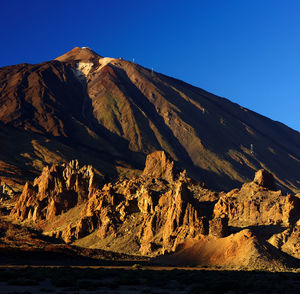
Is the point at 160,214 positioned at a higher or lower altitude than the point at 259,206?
lower

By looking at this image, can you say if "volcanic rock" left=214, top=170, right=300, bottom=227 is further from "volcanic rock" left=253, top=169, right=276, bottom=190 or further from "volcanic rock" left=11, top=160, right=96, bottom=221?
"volcanic rock" left=11, top=160, right=96, bottom=221

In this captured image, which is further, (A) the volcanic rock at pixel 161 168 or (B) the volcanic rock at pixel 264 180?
(A) the volcanic rock at pixel 161 168

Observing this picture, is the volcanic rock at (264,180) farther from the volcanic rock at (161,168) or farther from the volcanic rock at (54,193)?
the volcanic rock at (54,193)

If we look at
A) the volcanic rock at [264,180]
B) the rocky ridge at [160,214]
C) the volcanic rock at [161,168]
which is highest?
the volcanic rock at [161,168]

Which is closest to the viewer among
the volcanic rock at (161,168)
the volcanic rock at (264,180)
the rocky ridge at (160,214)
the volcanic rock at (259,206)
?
the rocky ridge at (160,214)

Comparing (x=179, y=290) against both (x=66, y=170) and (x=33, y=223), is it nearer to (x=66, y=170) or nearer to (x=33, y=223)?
(x=33, y=223)

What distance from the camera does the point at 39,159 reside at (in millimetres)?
187500

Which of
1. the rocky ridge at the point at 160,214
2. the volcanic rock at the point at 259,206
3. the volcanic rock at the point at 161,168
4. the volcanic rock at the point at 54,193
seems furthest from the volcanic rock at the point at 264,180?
the volcanic rock at the point at 54,193

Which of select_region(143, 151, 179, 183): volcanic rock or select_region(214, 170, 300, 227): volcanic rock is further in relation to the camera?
select_region(143, 151, 179, 183): volcanic rock

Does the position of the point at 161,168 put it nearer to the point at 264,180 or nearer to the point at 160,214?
the point at 264,180

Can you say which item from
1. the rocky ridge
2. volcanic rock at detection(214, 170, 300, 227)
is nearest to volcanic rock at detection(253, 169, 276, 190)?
volcanic rock at detection(214, 170, 300, 227)

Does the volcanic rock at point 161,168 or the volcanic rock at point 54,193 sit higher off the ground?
the volcanic rock at point 161,168

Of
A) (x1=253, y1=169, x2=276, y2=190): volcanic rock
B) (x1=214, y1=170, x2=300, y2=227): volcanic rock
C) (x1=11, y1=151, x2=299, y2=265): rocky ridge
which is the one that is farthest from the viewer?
(x1=253, y1=169, x2=276, y2=190): volcanic rock

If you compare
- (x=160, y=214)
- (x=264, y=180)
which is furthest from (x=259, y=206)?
(x=160, y=214)
